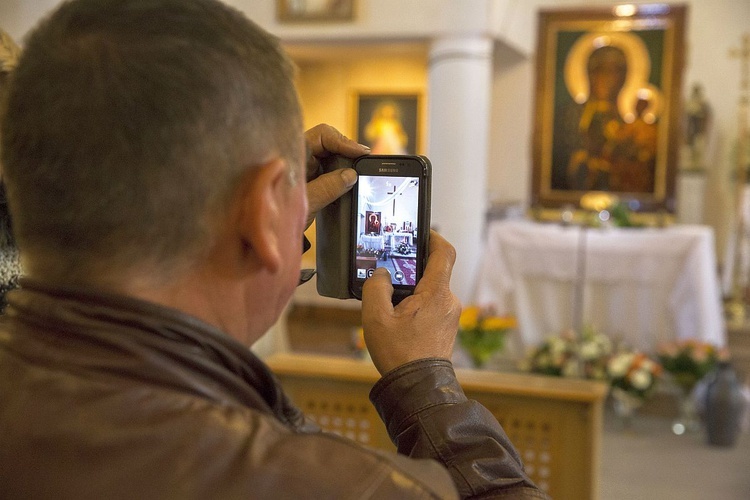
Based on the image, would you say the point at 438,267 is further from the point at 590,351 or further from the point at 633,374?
the point at 590,351

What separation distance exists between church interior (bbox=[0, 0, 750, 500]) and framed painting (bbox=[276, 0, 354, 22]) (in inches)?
0.5

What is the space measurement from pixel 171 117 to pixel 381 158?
49 cm

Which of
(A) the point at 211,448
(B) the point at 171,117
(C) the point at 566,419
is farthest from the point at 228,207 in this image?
(C) the point at 566,419

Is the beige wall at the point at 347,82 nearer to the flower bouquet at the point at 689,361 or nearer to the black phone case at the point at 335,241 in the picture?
the flower bouquet at the point at 689,361

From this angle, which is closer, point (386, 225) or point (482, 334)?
point (386, 225)

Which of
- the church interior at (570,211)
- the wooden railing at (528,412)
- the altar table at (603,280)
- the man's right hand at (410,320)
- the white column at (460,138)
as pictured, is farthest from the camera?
the white column at (460,138)

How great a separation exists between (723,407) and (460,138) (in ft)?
10.9

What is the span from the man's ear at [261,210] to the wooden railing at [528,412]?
2026 millimetres

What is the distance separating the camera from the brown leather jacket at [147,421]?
709 mm

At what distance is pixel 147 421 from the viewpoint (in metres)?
0.72

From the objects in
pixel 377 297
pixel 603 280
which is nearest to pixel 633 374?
pixel 603 280

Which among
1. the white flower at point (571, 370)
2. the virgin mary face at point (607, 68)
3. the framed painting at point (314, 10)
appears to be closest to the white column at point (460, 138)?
the framed painting at point (314, 10)

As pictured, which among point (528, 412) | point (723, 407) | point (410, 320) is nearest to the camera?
point (410, 320)

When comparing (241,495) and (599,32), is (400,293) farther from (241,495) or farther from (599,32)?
(599,32)
